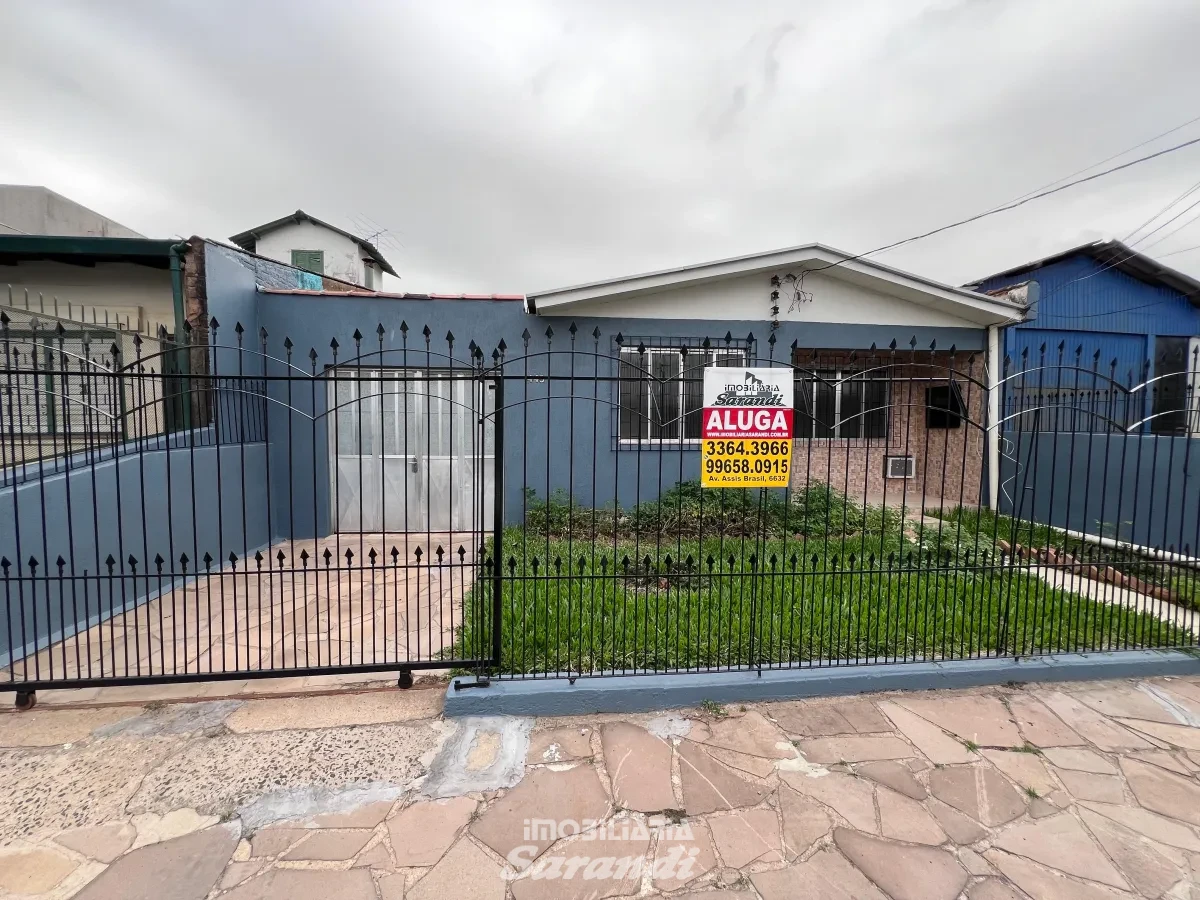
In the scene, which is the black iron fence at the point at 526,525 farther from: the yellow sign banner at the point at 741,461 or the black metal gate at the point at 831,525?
the yellow sign banner at the point at 741,461

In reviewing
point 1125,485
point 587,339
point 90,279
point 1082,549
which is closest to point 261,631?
point 587,339

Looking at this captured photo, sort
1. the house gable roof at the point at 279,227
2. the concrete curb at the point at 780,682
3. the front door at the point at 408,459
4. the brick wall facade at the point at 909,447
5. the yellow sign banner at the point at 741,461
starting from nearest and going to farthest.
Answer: the concrete curb at the point at 780,682 → the yellow sign banner at the point at 741,461 → the front door at the point at 408,459 → the brick wall facade at the point at 909,447 → the house gable roof at the point at 279,227

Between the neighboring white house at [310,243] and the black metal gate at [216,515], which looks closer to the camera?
the black metal gate at [216,515]

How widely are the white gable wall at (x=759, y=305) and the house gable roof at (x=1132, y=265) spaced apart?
3907 millimetres

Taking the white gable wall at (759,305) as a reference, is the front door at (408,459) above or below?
below

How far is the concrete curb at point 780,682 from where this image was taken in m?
3.03

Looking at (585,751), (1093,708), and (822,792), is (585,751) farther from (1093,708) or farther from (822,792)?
(1093,708)

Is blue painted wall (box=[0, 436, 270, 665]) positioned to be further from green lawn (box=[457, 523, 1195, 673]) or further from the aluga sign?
the aluga sign

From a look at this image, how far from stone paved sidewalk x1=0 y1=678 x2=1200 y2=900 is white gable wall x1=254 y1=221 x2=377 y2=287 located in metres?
18.8

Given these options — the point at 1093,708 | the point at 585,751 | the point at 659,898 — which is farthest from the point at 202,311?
the point at 1093,708

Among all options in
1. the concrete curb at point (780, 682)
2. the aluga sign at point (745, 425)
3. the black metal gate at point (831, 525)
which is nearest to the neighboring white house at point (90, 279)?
the black metal gate at point (831, 525)

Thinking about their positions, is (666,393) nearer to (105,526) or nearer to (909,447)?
(909,447)

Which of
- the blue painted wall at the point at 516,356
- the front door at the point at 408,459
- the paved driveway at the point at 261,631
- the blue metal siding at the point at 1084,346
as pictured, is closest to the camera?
the paved driveway at the point at 261,631

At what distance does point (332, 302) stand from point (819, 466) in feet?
26.2
